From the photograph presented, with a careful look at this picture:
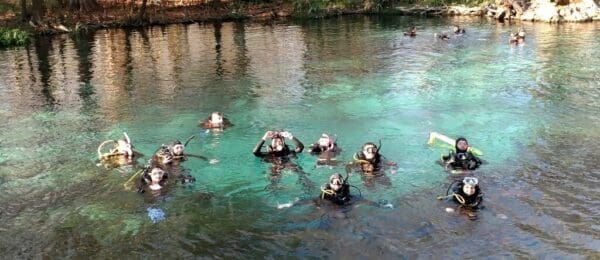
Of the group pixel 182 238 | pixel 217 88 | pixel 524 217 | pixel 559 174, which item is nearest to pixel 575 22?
pixel 217 88

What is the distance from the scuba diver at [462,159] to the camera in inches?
669

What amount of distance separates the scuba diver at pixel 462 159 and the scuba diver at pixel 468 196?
2.30 metres

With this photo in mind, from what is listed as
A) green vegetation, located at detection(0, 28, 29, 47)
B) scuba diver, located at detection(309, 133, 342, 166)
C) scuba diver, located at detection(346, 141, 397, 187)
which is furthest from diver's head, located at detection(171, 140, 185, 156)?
green vegetation, located at detection(0, 28, 29, 47)

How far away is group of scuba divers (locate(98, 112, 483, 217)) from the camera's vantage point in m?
14.7

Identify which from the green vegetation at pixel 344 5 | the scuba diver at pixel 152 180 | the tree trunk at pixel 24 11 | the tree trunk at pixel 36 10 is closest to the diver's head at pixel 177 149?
the scuba diver at pixel 152 180

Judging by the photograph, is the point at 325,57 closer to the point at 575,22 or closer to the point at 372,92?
the point at 372,92

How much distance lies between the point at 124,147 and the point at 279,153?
5075mm

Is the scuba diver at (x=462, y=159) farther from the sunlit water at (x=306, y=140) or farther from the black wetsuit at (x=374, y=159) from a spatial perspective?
the black wetsuit at (x=374, y=159)


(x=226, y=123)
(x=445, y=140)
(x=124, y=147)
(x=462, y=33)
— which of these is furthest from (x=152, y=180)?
(x=462, y=33)

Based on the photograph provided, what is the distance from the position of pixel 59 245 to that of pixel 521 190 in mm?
11698

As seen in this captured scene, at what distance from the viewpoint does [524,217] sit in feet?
45.8

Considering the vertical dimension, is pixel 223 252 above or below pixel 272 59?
below

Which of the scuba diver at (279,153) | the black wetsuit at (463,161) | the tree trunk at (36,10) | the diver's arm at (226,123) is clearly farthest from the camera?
the tree trunk at (36,10)

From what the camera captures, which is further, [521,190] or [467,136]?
[467,136]
